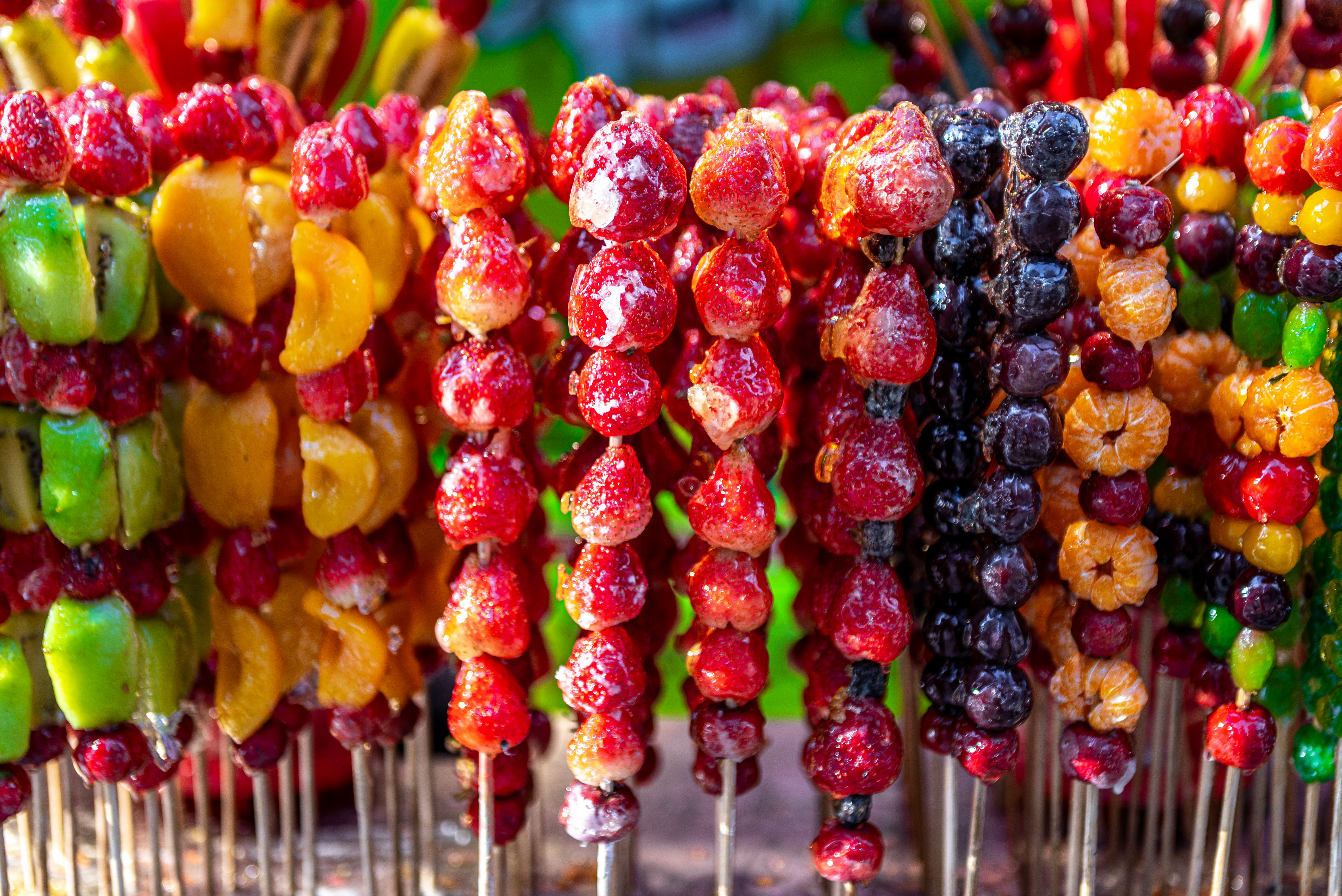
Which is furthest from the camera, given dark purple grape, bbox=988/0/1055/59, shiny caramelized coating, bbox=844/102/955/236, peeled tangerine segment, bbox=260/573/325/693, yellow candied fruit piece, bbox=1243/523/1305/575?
dark purple grape, bbox=988/0/1055/59

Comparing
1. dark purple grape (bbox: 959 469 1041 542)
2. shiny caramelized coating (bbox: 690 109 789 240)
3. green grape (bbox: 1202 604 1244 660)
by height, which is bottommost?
green grape (bbox: 1202 604 1244 660)

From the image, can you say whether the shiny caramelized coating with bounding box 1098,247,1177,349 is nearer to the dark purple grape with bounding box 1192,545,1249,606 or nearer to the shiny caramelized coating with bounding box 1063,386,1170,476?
the shiny caramelized coating with bounding box 1063,386,1170,476

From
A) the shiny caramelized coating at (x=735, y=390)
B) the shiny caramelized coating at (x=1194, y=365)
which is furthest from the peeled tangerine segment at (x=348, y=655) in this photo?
the shiny caramelized coating at (x=1194, y=365)

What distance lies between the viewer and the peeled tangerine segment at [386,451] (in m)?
0.84

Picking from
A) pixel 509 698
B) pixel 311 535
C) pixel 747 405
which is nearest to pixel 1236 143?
pixel 747 405

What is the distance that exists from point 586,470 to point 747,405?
0.15 meters

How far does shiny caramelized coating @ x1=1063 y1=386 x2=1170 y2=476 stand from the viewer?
0.74 metres

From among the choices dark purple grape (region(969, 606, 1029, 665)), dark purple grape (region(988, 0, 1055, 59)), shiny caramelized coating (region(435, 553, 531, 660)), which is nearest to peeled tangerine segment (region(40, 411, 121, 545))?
shiny caramelized coating (region(435, 553, 531, 660))

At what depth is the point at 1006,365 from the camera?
708 mm

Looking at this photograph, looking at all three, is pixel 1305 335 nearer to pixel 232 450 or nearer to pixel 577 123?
pixel 577 123

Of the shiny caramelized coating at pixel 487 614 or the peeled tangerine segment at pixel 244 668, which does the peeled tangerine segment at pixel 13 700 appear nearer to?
the peeled tangerine segment at pixel 244 668

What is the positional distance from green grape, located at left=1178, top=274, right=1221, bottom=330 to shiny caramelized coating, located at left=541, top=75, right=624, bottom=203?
0.45m

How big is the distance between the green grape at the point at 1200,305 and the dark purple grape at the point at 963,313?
7.1 inches

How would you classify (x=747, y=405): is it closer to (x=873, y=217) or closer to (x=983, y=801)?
(x=873, y=217)
